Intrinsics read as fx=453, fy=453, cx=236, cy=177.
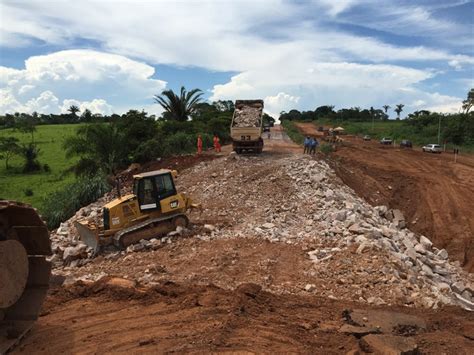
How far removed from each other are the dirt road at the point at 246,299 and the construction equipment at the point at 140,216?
449 mm

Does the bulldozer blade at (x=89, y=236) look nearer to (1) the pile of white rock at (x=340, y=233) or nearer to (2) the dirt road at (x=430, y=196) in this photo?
(1) the pile of white rock at (x=340, y=233)

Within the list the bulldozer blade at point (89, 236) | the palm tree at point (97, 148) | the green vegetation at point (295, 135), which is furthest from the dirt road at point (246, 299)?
the green vegetation at point (295, 135)

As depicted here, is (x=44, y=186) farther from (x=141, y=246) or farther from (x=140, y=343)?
(x=140, y=343)

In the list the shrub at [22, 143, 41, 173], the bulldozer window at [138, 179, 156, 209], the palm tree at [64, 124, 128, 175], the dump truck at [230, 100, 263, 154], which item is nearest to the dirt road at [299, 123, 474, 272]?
the dump truck at [230, 100, 263, 154]

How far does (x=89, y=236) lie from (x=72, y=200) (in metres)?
8.86

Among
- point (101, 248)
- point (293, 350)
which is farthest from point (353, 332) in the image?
point (101, 248)

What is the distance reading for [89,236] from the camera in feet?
40.6

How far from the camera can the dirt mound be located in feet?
21.8

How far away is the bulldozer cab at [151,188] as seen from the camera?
12.6 meters

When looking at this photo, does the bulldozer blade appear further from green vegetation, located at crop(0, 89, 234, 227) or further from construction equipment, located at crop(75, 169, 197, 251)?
green vegetation, located at crop(0, 89, 234, 227)

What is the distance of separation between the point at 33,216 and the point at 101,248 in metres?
6.13

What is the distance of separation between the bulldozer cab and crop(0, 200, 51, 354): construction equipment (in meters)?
5.88

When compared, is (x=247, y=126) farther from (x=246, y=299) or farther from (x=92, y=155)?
(x=246, y=299)

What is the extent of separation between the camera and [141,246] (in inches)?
480
